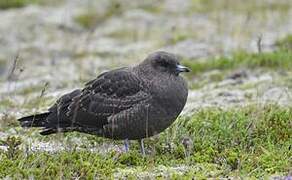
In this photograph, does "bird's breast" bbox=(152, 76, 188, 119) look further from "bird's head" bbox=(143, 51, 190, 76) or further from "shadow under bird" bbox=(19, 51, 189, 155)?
"bird's head" bbox=(143, 51, 190, 76)

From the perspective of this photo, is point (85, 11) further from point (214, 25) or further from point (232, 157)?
point (232, 157)

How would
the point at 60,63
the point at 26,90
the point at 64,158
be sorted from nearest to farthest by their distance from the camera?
the point at 64,158 → the point at 26,90 → the point at 60,63

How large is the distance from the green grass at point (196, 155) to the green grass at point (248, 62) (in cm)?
385

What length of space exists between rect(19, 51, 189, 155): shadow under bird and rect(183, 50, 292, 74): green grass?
4870 mm

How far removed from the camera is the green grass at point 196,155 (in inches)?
261

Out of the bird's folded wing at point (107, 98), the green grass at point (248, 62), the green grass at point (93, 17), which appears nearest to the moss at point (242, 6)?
the green grass at point (93, 17)

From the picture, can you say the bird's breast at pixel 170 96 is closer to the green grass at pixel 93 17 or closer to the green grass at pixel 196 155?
the green grass at pixel 196 155

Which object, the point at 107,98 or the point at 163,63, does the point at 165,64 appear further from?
the point at 107,98

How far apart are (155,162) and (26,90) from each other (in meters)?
5.68

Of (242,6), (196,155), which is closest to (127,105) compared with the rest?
(196,155)

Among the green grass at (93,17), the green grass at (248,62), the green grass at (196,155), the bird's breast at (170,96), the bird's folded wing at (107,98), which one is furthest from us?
the green grass at (93,17)

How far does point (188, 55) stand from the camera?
14.7m

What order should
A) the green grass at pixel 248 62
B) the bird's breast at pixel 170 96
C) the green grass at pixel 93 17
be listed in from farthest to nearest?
the green grass at pixel 93 17
the green grass at pixel 248 62
the bird's breast at pixel 170 96

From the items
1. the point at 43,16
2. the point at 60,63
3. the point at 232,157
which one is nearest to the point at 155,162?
the point at 232,157
